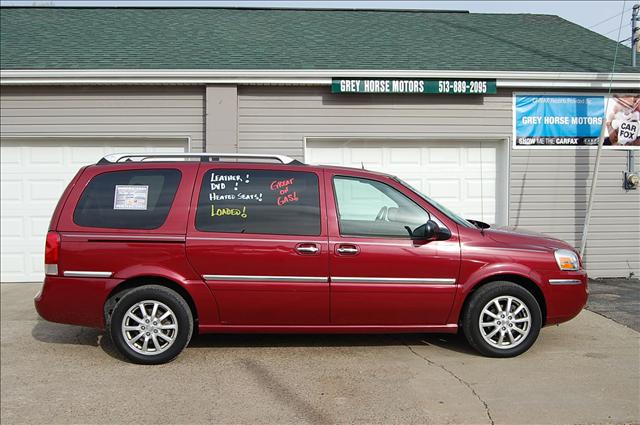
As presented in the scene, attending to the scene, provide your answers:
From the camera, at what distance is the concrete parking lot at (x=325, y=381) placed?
150 inches

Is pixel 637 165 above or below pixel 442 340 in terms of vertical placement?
above

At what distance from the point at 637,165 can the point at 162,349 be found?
26.4ft

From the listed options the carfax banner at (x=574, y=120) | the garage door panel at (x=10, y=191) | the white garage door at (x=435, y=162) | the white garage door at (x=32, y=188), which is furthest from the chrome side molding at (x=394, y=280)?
the garage door panel at (x=10, y=191)

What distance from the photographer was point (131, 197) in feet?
15.9

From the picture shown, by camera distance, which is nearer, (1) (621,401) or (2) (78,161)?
(1) (621,401)

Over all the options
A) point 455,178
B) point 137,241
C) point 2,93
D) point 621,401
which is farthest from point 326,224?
point 2,93

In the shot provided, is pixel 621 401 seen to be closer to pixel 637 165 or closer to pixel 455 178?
pixel 455 178

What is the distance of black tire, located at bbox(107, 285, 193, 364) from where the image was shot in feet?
15.4

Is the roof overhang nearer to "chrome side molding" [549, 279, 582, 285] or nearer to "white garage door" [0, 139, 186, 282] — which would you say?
"white garage door" [0, 139, 186, 282]

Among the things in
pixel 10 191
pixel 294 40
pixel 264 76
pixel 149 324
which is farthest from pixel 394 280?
pixel 10 191

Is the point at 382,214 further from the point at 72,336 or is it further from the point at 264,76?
the point at 264,76

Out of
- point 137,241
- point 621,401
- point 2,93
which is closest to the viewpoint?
point 621,401

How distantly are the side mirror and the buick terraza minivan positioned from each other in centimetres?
1

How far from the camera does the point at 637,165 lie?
8.69 m
